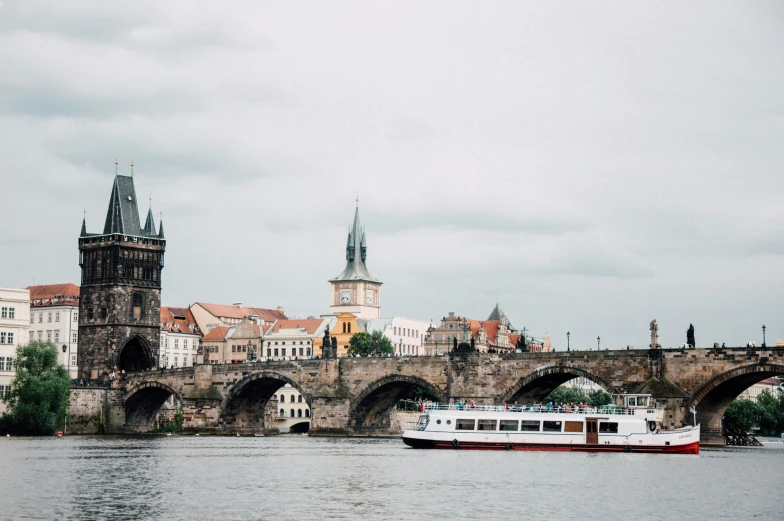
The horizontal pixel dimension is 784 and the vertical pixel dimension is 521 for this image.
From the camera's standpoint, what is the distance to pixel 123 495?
1884 inches

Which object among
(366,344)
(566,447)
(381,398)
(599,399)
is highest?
(366,344)

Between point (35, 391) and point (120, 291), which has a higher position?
point (120, 291)

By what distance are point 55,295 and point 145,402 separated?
27.6 m

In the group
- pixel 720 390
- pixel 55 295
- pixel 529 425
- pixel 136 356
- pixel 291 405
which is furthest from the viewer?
pixel 291 405

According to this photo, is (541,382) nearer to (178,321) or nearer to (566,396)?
(566,396)

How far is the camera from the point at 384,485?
173 ft

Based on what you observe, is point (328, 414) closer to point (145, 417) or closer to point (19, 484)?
point (145, 417)

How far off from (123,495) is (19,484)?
6683 millimetres

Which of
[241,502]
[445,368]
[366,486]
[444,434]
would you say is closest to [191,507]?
[241,502]

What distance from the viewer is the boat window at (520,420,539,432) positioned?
3162 inches

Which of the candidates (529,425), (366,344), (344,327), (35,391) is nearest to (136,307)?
(35,391)

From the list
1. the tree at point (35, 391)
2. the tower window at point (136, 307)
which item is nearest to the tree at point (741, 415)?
the tree at point (35, 391)

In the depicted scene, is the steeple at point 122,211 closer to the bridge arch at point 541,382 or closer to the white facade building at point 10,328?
the white facade building at point 10,328

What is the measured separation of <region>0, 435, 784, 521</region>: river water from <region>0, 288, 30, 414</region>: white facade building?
3002 cm
